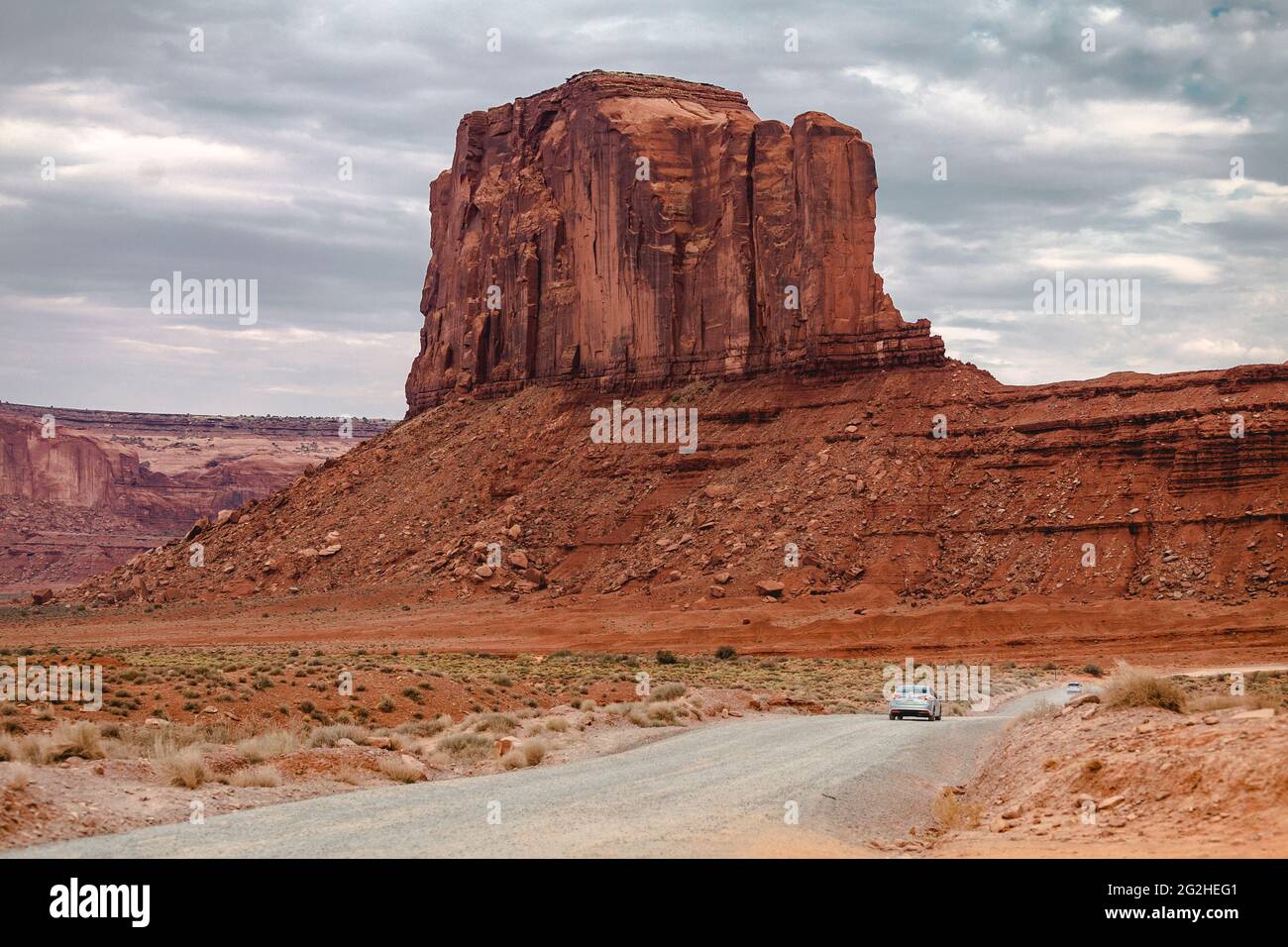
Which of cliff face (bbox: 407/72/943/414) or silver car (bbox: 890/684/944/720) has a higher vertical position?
cliff face (bbox: 407/72/943/414)

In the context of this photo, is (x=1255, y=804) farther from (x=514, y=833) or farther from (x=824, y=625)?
(x=824, y=625)

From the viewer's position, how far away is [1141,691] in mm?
17953

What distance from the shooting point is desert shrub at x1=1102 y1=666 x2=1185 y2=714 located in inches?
690

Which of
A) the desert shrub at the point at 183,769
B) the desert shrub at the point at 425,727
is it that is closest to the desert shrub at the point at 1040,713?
the desert shrub at the point at 425,727

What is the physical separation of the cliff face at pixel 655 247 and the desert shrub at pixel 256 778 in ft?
196

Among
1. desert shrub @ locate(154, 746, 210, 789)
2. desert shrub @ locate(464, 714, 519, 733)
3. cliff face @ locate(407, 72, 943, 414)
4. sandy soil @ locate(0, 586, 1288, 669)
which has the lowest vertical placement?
sandy soil @ locate(0, 586, 1288, 669)

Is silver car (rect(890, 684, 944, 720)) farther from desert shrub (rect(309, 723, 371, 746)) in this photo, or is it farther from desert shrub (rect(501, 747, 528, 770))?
desert shrub (rect(309, 723, 371, 746))

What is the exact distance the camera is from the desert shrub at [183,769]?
16.3m

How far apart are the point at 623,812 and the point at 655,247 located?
233 ft

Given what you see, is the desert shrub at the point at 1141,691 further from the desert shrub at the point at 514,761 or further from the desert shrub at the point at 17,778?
the desert shrub at the point at 17,778

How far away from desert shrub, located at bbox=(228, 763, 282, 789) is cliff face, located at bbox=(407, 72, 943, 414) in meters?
59.7

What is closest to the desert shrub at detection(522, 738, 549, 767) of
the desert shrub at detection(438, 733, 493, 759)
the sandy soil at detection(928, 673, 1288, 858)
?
the desert shrub at detection(438, 733, 493, 759)

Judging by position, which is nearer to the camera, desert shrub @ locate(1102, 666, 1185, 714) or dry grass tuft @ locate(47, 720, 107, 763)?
dry grass tuft @ locate(47, 720, 107, 763)

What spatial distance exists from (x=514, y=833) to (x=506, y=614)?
176ft
